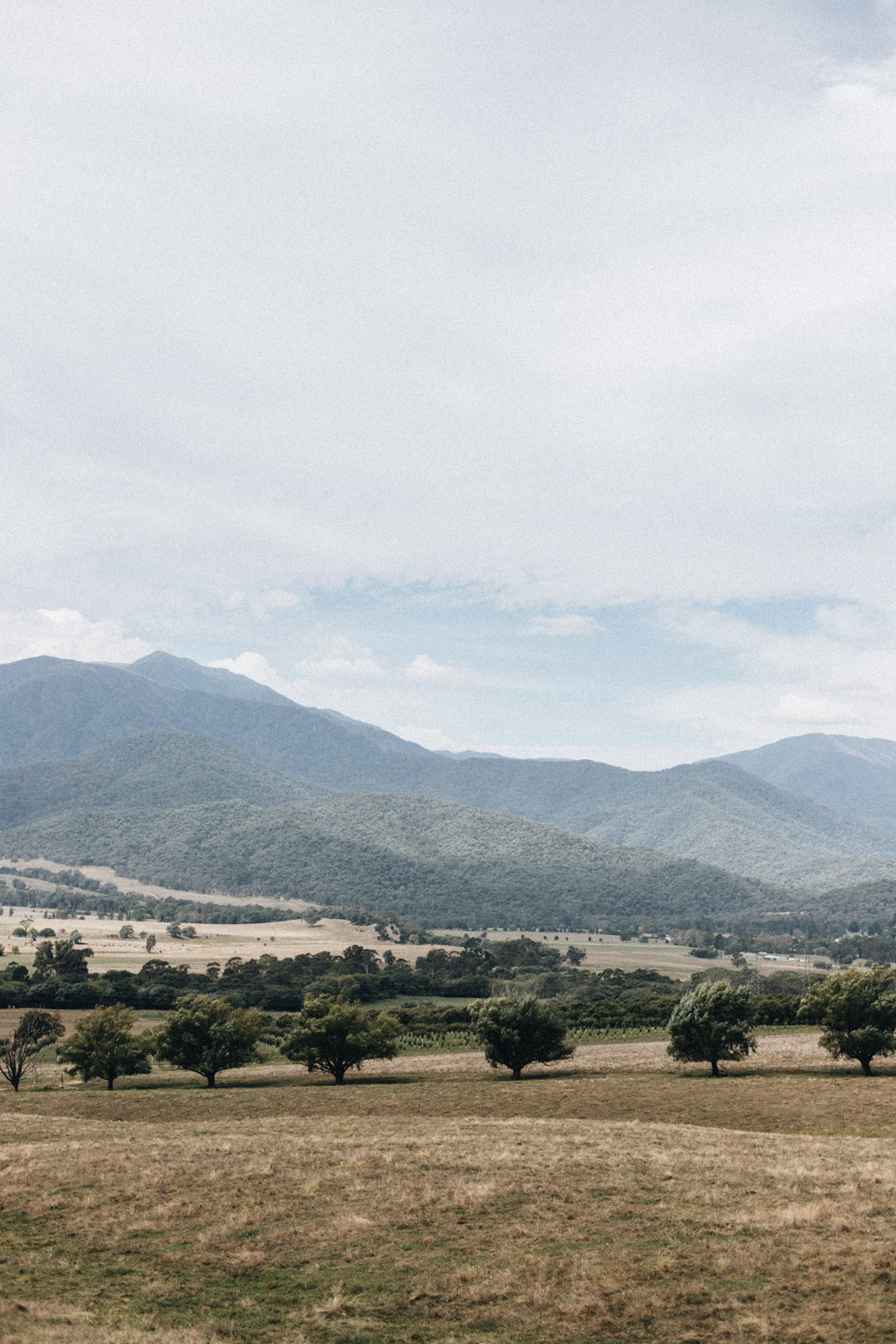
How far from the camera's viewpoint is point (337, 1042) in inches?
2625

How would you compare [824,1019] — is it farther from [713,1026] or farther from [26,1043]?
[26,1043]

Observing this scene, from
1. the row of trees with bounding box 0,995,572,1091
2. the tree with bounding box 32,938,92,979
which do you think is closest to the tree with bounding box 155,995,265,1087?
the row of trees with bounding box 0,995,572,1091

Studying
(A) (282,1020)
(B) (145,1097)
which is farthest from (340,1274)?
(A) (282,1020)

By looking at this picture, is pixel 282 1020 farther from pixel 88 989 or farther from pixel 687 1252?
pixel 687 1252

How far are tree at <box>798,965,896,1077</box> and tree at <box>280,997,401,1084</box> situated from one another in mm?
34110

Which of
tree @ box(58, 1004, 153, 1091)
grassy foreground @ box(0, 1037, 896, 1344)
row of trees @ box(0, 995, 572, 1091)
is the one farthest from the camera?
tree @ box(58, 1004, 153, 1091)

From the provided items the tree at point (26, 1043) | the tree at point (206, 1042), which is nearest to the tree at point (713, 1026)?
the tree at point (206, 1042)

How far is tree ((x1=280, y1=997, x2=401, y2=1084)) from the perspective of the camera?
66.4 m

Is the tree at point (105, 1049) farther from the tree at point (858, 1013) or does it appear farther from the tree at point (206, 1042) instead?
the tree at point (858, 1013)

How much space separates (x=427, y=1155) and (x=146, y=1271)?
1226 centimetres

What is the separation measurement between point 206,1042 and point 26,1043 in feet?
82.8

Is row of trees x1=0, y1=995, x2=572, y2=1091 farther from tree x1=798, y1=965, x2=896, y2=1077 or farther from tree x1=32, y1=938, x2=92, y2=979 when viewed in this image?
tree x1=32, y1=938, x2=92, y2=979

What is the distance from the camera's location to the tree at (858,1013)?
198 feet

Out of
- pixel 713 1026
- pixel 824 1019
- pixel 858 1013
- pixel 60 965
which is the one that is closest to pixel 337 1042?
pixel 713 1026
